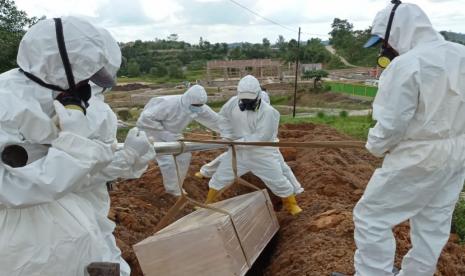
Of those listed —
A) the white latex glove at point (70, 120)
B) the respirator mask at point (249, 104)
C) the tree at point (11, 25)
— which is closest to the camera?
the white latex glove at point (70, 120)

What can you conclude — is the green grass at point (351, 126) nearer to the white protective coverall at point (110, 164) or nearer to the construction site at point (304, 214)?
the construction site at point (304, 214)

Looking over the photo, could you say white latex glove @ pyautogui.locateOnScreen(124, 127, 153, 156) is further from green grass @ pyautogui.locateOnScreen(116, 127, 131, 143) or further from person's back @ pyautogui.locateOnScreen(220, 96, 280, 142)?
green grass @ pyautogui.locateOnScreen(116, 127, 131, 143)

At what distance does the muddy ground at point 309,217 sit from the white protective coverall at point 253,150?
18.2 inches

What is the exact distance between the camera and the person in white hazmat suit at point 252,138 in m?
6.24

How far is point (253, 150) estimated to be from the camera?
6.34m

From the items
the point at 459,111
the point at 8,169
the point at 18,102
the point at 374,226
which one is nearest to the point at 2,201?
the point at 8,169

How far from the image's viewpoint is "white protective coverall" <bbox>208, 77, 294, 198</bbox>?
6.25 meters

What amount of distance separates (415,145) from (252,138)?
10.8 ft

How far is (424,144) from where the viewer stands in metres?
3.39

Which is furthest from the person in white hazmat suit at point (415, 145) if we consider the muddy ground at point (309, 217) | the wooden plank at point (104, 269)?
the wooden plank at point (104, 269)

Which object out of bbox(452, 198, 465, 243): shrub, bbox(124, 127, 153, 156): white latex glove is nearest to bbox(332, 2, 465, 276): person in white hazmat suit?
bbox(124, 127, 153, 156): white latex glove

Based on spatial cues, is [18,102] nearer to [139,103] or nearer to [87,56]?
[87,56]

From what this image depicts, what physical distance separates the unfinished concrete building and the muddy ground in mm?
35490

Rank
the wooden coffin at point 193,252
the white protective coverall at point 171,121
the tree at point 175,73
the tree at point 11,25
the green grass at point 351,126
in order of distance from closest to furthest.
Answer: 1. the wooden coffin at point 193,252
2. the white protective coverall at point 171,121
3. the tree at point 11,25
4. the green grass at point 351,126
5. the tree at point 175,73
